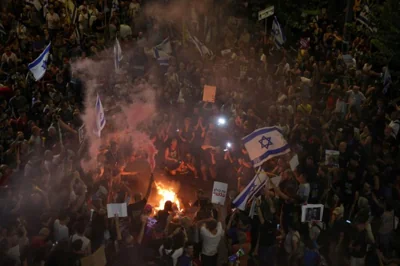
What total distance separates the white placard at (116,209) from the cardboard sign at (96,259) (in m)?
0.70

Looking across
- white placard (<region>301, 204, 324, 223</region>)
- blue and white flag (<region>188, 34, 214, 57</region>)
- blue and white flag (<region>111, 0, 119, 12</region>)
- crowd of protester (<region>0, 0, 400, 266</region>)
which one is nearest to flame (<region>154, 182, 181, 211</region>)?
crowd of protester (<region>0, 0, 400, 266</region>)

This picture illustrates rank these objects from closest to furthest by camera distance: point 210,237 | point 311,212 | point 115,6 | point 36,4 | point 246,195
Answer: point 210,237 < point 311,212 < point 246,195 < point 36,4 < point 115,6

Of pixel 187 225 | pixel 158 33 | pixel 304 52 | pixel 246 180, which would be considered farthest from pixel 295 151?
pixel 158 33

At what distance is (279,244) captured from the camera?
28.1 ft

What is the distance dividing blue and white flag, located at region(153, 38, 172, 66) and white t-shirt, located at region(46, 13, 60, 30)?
377 centimetres

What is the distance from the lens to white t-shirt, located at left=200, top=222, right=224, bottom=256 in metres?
7.85

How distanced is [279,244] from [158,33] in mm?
11441

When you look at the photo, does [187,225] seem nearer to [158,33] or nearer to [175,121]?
[175,121]

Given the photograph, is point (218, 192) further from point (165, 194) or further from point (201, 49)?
point (201, 49)

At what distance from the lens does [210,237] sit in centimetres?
784

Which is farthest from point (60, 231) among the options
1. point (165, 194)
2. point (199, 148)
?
point (199, 148)

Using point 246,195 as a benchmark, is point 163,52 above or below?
below

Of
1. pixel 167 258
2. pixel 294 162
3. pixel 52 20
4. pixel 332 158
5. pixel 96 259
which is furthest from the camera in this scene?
pixel 52 20

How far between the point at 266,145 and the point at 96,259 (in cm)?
401
